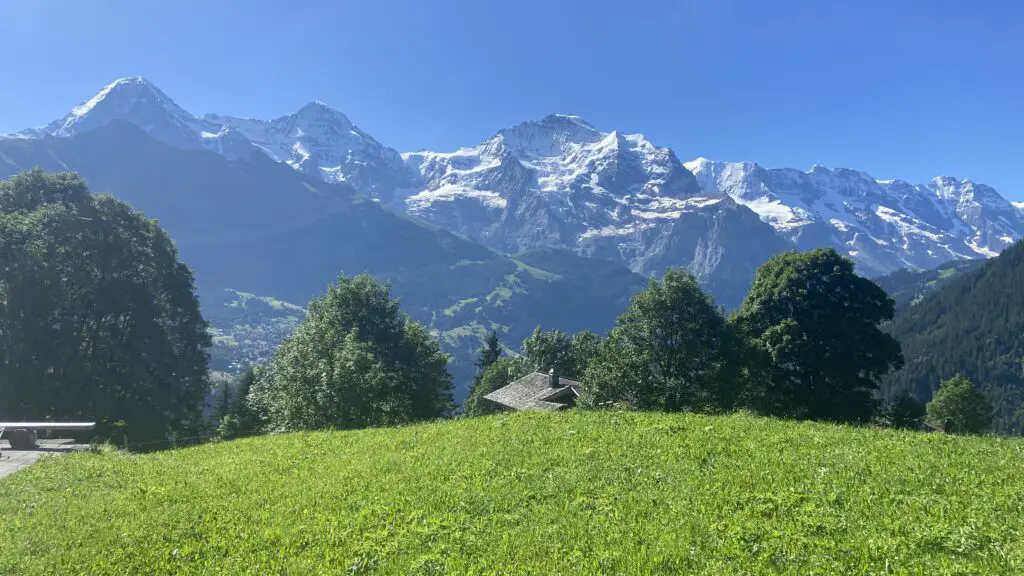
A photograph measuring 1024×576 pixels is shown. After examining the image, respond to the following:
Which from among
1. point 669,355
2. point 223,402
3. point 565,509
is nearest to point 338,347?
point 669,355

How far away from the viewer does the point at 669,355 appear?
4125 cm

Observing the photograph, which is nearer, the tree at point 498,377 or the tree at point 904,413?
the tree at point 904,413

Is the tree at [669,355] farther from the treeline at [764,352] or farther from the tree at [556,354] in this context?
the tree at [556,354]

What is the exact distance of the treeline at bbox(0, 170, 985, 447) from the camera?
40.9m

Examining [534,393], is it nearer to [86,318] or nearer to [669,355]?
[669,355]

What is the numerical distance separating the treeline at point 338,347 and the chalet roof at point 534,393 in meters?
13.4

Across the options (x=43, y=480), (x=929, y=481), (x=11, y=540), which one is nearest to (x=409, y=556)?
(x=11, y=540)

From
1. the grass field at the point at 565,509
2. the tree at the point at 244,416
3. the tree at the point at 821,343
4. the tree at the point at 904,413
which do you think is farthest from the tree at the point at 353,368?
the tree at the point at 904,413

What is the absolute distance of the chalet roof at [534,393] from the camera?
59.0 metres

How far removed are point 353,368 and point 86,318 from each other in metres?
22.9

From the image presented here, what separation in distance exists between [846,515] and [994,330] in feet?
762

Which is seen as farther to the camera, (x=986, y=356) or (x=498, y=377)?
(x=986, y=356)

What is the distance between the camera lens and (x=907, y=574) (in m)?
8.24

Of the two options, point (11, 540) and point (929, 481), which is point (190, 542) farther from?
point (929, 481)
